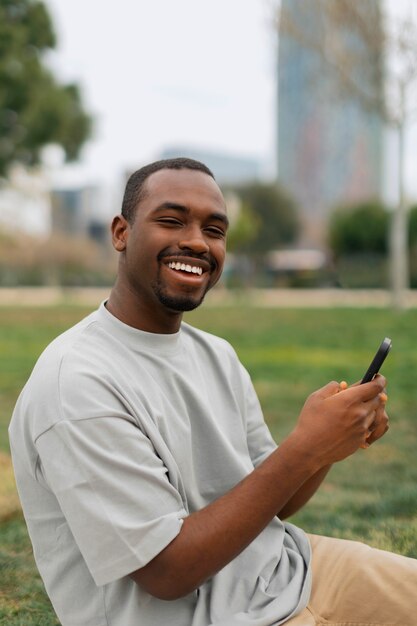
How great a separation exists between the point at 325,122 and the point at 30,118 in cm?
9894

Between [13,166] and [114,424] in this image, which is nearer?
[114,424]

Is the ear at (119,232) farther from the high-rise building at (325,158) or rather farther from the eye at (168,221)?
the high-rise building at (325,158)

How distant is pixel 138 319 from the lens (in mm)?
1933

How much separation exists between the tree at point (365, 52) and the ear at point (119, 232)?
55.4 feet

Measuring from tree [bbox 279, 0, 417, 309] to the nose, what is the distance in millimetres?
16897

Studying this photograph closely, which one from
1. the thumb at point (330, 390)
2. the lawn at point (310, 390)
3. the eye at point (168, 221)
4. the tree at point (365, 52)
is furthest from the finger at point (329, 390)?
the tree at point (365, 52)

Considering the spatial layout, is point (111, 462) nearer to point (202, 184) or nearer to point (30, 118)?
point (202, 184)

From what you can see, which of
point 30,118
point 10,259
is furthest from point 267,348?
point 10,259

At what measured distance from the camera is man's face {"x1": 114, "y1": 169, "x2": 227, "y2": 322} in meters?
1.91

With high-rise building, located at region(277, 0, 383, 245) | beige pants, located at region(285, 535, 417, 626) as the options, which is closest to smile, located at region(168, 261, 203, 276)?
beige pants, located at region(285, 535, 417, 626)

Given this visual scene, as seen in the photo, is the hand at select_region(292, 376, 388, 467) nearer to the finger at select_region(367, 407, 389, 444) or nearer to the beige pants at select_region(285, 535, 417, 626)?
the finger at select_region(367, 407, 389, 444)

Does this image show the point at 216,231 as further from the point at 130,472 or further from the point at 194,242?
the point at 130,472

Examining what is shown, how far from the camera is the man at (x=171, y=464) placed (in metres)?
1.64

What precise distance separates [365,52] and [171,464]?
18.0 m
